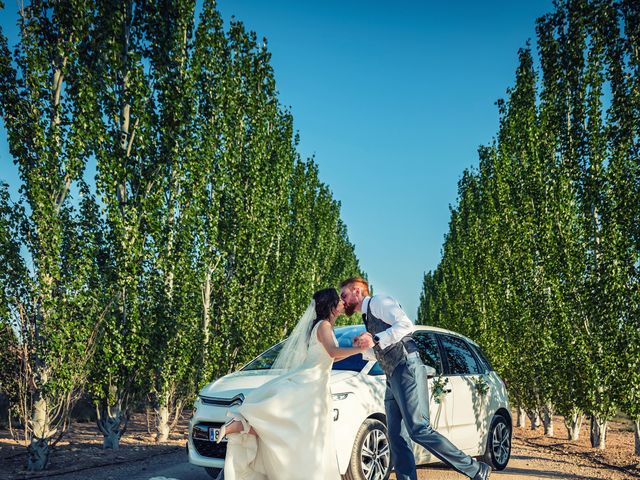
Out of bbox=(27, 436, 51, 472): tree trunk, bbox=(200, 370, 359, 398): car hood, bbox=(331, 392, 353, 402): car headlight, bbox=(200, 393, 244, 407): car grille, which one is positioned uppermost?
bbox=(200, 370, 359, 398): car hood

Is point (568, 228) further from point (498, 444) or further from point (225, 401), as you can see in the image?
point (225, 401)

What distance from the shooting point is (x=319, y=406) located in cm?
514

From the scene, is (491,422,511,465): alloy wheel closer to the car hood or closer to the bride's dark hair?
the car hood

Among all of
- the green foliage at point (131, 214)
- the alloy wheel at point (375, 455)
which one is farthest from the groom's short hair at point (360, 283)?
the green foliage at point (131, 214)

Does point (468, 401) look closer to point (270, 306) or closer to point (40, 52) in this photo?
point (40, 52)

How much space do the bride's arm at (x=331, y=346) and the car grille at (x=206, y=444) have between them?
6.72ft

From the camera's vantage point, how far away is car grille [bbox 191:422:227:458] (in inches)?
256

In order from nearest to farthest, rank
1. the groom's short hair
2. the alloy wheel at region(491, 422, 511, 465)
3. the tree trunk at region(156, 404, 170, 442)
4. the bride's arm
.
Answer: the bride's arm < the groom's short hair < the alloy wheel at region(491, 422, 511, 465) < the tree trunk at region(156, 404, 170, 442)

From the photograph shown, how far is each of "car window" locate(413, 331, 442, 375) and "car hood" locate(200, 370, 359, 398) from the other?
48.6 inches

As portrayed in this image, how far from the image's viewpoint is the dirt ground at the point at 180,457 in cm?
841

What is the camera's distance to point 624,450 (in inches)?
512

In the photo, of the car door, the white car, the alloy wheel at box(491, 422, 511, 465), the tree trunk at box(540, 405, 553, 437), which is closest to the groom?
the white car

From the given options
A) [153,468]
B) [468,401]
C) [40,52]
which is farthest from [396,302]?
[40,52]

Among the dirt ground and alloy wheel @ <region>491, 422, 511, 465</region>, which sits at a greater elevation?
alloy wheel @ <region>491, 422, 511, 465</region>
